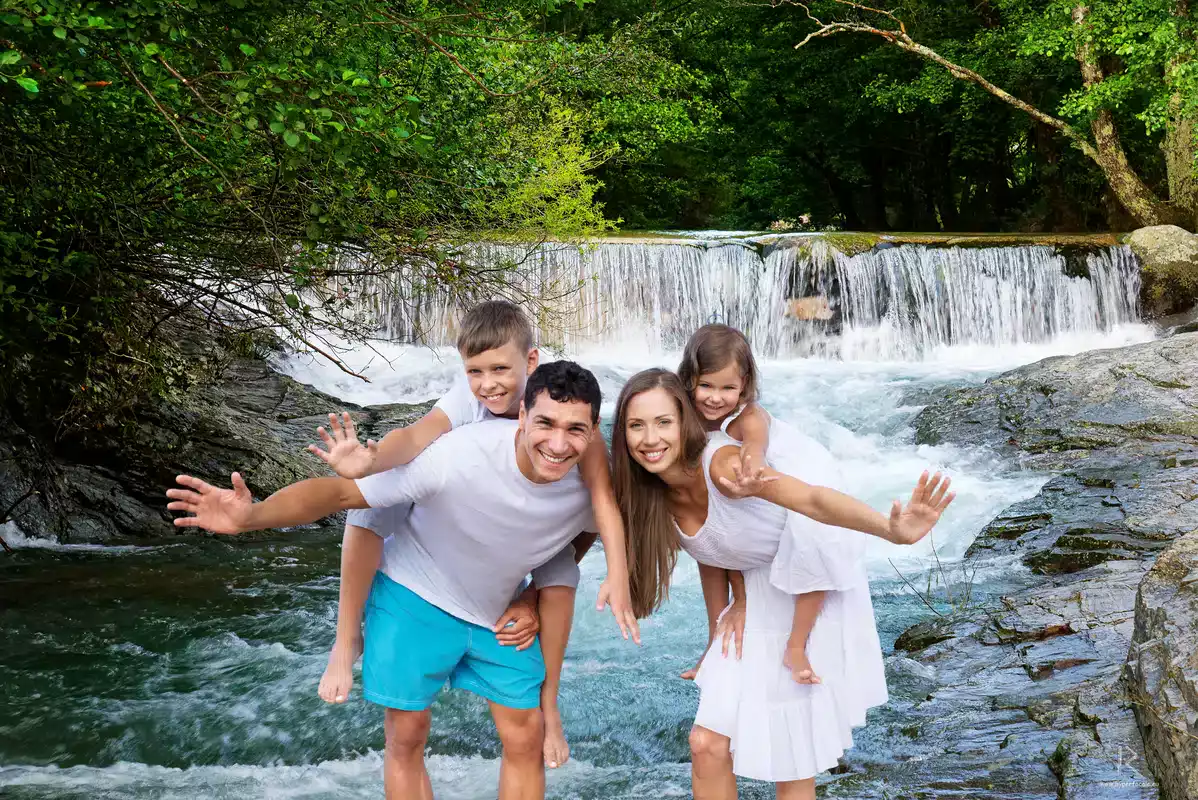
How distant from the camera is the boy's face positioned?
3203 mm

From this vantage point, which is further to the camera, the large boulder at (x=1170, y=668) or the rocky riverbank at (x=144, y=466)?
the rocky riverbank at (x=144, y=466)

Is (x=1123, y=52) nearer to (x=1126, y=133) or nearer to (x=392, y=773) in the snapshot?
(x=1126, y=133)

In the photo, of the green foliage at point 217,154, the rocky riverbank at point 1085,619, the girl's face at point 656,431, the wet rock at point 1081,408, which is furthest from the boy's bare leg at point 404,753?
the wet rock at point 1081,408

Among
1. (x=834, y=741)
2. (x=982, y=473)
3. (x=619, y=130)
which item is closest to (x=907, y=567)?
(x=982, y=473)

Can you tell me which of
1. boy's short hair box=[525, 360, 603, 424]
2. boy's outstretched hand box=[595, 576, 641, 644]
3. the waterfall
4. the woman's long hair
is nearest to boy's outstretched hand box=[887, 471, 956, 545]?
the woman's long hair

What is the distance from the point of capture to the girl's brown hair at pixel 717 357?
10.1 feet

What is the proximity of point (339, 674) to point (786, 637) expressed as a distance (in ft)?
4.19

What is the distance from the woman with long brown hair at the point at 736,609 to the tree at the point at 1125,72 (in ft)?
44.5

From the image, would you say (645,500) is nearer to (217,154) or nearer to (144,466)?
(217,154)

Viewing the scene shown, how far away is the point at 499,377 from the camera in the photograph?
3.23 meters

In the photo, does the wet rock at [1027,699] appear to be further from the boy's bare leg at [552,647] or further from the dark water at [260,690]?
the boy's bare leg at [552,647]

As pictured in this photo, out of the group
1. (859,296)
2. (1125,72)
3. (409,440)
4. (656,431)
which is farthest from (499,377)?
(1125,72)

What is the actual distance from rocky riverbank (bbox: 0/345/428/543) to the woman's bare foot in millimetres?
5677

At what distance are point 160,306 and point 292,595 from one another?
2055 millimetres
